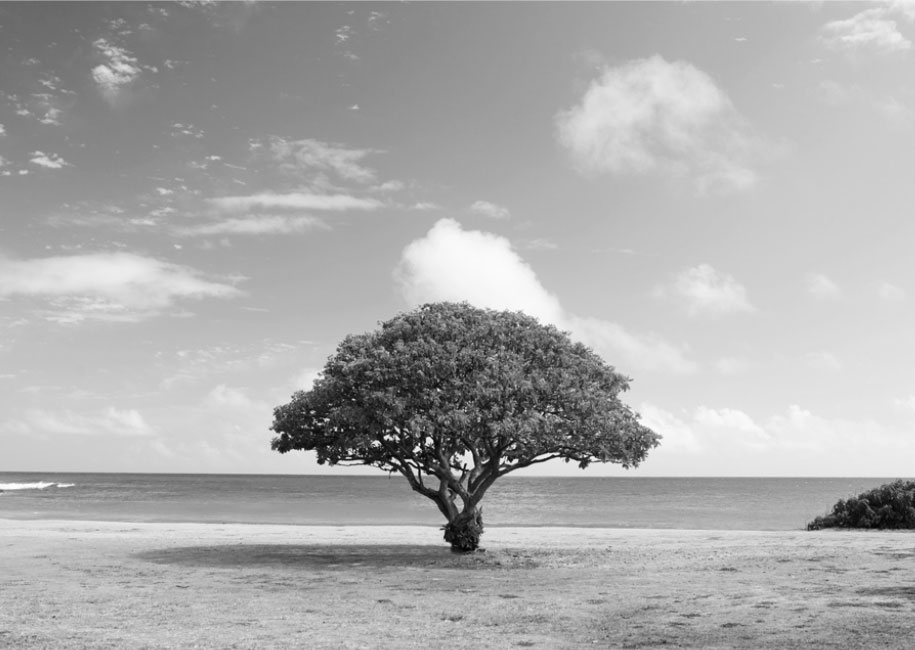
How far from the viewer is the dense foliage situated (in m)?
53.0

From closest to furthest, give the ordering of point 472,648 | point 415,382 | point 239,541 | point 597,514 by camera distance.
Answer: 1. point 472,648
2. point 415,382
3. point 239,541
4. point 597,514

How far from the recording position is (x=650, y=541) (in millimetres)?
43906

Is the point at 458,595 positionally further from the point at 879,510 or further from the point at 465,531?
the point at 879,510

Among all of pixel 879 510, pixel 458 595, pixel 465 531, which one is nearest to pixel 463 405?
pixel 465 531

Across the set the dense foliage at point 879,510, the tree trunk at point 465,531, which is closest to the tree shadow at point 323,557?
the tree trunk at point 465,531

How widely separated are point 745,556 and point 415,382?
1522 centimetres

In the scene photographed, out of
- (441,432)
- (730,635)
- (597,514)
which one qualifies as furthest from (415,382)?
(597,514)

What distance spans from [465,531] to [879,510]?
1372 inches

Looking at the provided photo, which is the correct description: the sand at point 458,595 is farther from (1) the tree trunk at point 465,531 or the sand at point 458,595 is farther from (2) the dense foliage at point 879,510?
(2) the dense foliage at point 879,510

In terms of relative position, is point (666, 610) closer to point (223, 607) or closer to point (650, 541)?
point (223, 607)

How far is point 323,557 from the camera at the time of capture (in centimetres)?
3472

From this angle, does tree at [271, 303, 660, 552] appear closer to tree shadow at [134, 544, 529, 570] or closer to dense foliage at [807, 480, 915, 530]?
tree shadow at [134, 544, 529, 570]

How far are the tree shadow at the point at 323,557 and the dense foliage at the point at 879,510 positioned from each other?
105 ft

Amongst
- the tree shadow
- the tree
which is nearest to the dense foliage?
the tree
